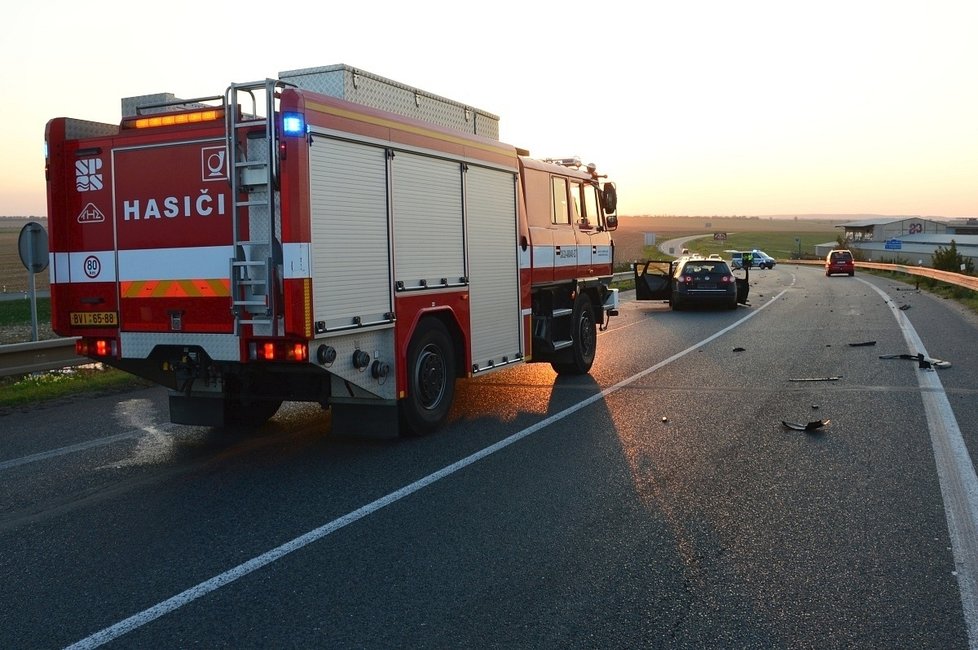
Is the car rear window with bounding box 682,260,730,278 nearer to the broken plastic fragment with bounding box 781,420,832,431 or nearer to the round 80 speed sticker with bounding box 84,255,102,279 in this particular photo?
the broken plastic fragment with bounding box 781,420,832,431

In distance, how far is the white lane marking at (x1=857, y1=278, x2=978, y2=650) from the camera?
4305 millimetres

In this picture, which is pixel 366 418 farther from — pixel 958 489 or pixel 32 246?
pixel 32 246

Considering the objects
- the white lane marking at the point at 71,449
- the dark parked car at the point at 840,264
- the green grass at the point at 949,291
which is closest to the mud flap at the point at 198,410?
the white lane marking at the point at 71,449

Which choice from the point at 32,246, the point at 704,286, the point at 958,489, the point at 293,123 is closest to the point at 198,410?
the point at 293,123

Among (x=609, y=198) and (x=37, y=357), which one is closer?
(x=37, y=357)

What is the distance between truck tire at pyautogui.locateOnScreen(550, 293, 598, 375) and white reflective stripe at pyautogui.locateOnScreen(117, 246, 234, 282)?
5.78 m

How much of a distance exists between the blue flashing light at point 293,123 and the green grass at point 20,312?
67.4ft

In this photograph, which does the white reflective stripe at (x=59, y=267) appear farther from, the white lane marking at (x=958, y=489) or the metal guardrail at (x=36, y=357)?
the white lane marking at (x=958, y=489)

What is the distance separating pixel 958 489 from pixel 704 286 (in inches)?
692

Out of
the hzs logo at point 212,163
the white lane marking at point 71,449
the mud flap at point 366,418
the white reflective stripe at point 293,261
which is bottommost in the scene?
the white lane marking at point 71,449

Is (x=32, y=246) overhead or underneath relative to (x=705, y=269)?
overhead

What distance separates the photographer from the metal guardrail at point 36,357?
36.9 feet

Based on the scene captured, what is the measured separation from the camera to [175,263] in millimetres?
7016

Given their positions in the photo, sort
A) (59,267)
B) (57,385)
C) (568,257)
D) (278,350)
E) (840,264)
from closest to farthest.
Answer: (278,350) → (59,267) → (57,385) → (568,257) → (840,264)
